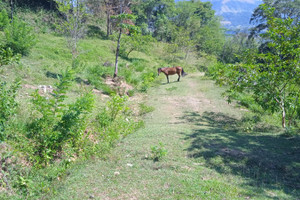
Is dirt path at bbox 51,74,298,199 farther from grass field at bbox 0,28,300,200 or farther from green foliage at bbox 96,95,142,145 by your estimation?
green foliage at bbox 96,95,142,145

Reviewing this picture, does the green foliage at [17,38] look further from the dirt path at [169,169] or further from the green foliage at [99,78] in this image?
the dirt path at [169,169]

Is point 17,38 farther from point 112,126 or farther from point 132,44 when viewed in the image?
point 132,44

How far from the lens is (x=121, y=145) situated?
5148 millimetres

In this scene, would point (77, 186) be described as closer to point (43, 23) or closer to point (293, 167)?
point (293, 167)

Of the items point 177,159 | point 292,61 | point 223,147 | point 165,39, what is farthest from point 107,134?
point 165,39

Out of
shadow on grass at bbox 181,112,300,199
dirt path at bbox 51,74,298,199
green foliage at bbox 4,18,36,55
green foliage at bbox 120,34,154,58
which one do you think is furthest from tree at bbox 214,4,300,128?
green foliage at bbox 120,34,154,58

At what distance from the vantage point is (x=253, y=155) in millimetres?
4367

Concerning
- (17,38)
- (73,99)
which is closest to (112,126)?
(73,99)

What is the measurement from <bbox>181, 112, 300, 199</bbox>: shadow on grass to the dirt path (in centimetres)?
2

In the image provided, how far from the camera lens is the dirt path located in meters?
3.14

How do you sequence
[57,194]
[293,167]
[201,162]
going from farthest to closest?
[201,162], [293,167], [57,194]

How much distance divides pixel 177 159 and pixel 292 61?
4509mm

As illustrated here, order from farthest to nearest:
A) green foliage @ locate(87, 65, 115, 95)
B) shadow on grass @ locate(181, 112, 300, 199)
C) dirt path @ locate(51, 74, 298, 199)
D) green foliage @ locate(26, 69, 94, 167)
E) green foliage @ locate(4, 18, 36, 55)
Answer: green foliage @ locate(87, 65, 115, 95), green foliage @ locate(4, 18, 36, 55), green foliage @ locate(26, 69, 94, 167), shadow on grass @ locate(181, 112, 300, 199), dirt path @ locate(51, 74, 298, 199)

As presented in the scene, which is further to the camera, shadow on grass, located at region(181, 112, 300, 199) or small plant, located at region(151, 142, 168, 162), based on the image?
small plant, located at region(151, 142, 168, 162)
